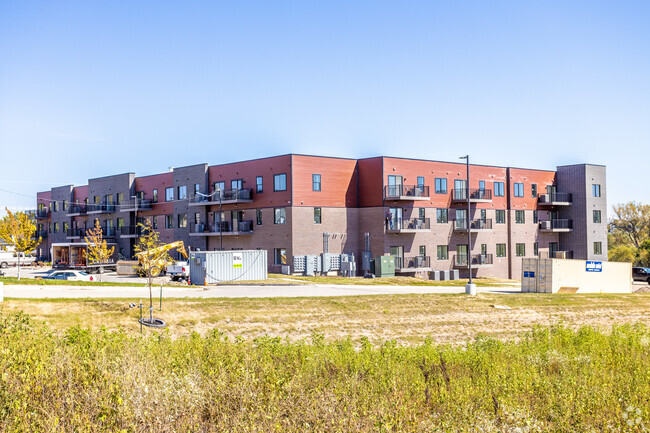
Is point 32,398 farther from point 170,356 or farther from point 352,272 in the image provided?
point 352,272

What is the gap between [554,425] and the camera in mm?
7234

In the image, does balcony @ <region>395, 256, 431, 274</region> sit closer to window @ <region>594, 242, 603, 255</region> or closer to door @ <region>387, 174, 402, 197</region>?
door @ <region>387, 174, 402, 197</region>

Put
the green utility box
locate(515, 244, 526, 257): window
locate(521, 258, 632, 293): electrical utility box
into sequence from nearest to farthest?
locate(521, 258, 632, 293): electrical utility box < the green utility box < locate(515, 244, 526, 257): window

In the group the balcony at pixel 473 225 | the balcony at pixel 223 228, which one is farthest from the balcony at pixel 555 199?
the balcony at pixel 223 228

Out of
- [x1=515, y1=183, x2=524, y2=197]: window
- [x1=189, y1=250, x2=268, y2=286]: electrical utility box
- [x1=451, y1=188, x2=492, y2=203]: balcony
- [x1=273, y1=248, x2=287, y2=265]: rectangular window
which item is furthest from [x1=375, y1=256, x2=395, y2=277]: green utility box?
[x1=515, y1=183, x2=524, y2=197]: window

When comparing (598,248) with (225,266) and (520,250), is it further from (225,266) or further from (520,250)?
(225,266)

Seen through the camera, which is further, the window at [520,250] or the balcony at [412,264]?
the window at [520,250]

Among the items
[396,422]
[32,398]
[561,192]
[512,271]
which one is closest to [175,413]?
[32,398]

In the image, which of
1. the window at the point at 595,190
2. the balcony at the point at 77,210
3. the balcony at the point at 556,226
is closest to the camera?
the balcony at the point at 556,226

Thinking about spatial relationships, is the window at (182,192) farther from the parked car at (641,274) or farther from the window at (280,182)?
the parked car at (641,274)

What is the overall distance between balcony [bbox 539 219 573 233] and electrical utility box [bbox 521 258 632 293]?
24.0 meters

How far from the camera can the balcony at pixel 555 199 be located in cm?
6395

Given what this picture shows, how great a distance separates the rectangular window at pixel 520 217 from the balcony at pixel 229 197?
29.3 m

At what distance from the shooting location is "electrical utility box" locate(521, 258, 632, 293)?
3559 cm
